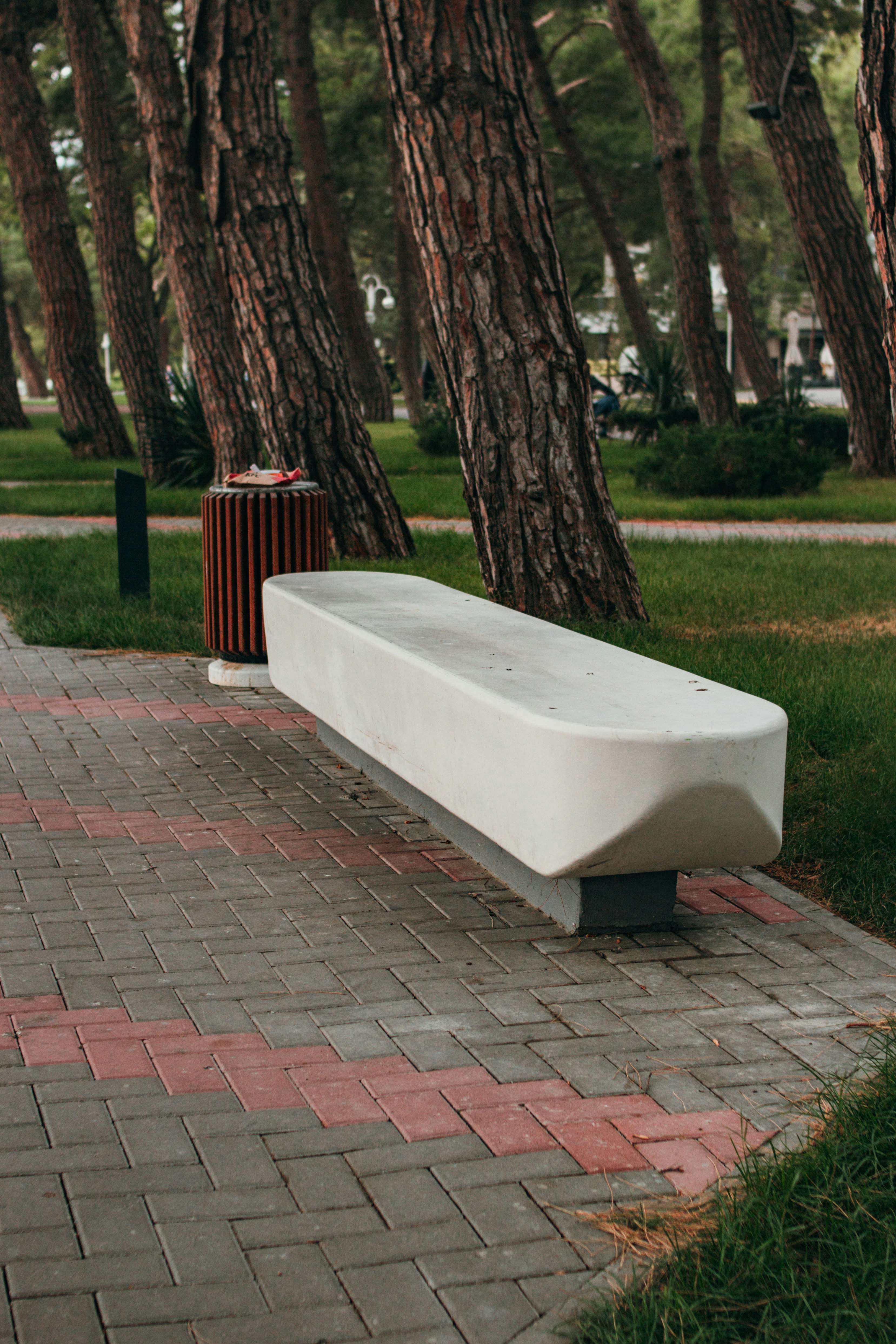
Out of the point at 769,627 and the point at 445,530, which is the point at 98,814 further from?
the point at 445,530

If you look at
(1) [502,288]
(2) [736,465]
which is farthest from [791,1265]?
(2) [736,465]

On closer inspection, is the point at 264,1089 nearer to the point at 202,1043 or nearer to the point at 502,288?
the point at 202,1043

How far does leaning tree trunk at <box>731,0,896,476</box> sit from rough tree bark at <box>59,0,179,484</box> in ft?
29.2

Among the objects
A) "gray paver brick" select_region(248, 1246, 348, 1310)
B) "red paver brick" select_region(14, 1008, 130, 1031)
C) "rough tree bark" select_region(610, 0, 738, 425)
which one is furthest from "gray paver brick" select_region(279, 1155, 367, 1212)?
"rough tree bark" select_region(610, 0, 738, 425)

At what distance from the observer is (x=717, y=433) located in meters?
17.5

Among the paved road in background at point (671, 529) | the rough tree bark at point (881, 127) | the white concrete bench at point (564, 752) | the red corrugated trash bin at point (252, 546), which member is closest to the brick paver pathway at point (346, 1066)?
the white concrete bench at point (564, 752)

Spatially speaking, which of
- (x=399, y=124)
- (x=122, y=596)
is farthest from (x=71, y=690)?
(x=399, y=124)

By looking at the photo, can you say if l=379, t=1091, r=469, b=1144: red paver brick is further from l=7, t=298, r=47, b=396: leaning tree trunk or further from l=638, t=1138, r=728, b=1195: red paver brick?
l=7, t=298, r=47, b=396: leaning tree trunk

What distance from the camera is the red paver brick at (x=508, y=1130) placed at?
3.28m

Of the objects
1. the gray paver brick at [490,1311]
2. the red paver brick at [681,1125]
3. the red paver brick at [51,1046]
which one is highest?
the red paver brick at [51,1046]

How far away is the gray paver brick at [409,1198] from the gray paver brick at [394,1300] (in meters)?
0.16

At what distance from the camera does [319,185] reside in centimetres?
2669

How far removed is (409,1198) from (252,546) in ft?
17.3

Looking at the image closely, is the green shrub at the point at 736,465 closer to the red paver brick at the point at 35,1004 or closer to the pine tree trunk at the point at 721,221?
the pine tree trunk at the point at 721,221
